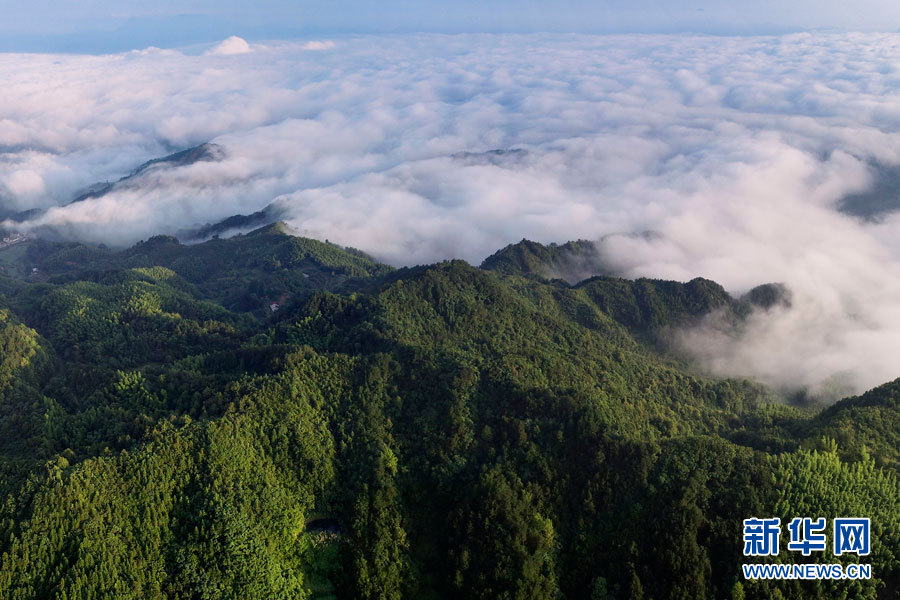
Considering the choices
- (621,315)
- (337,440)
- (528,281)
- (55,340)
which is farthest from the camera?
(528,281)

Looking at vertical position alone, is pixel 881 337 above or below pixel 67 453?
below

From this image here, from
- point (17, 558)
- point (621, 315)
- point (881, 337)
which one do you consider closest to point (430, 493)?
point (17, 558)

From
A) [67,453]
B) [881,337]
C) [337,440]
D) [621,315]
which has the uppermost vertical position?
[67,453]

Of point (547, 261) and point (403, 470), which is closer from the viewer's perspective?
point (403, 470)

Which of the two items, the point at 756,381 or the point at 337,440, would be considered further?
the point at 756,381

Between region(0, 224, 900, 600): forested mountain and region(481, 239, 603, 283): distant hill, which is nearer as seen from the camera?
region(0, 224, 900, 600): forested mountain

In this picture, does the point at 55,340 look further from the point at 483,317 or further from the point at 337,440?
the point at 483,317

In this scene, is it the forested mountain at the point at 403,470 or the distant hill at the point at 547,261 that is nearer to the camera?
the forested mountain at the point at 403,470

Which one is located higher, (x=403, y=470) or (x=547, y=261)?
(x=403, y=470)
